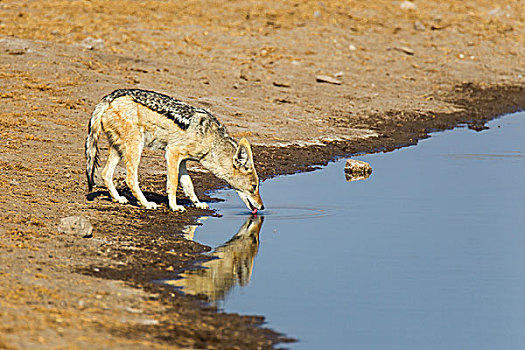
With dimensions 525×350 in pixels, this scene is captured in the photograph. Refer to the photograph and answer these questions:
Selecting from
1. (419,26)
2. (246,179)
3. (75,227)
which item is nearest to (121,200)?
(246,179)

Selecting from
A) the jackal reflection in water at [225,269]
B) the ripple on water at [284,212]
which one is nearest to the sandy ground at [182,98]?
the jackal reflection in water at [225,269]

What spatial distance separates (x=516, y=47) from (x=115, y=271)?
21.0m

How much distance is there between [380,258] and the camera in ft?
29.0

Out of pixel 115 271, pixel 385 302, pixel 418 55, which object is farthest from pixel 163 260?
pixel 418 55

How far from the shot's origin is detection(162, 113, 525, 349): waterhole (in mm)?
6992

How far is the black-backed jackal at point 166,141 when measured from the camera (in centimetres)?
1035

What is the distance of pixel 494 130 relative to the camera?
17.5 metres

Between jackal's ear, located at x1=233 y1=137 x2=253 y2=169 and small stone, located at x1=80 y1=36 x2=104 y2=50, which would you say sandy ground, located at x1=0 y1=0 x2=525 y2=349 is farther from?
jackal's ear, located at x1=233 y1=137 x2=253 y2=169

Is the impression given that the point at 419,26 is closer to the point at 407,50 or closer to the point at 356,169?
the point at 407,50

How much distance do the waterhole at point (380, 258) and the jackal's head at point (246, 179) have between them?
209 mm

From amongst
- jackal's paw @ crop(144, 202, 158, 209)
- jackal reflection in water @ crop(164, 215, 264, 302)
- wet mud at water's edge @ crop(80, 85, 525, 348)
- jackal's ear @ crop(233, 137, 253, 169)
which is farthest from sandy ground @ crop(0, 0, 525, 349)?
jackal's ear @ crop(233, 137, 253, 169)

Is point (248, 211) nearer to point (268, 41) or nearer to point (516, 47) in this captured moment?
point (268, 41)

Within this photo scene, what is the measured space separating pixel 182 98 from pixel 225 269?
9016 mm

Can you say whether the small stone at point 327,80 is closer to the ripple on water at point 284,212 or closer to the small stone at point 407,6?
the small stone at point 407,6
